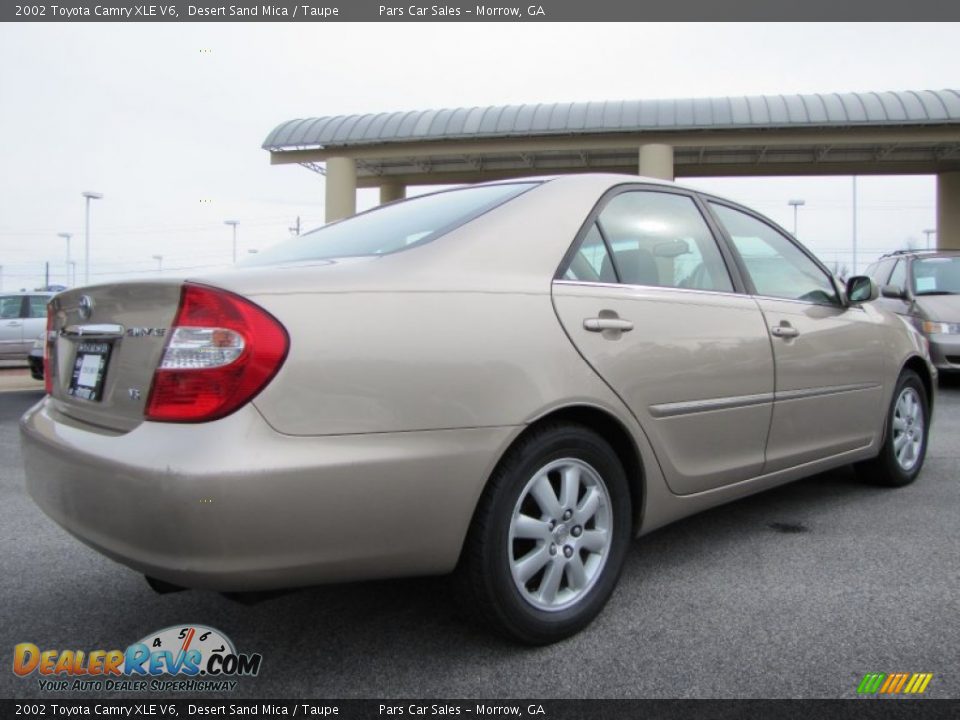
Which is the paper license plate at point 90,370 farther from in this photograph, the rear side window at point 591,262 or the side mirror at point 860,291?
the side mirror at point 860,291

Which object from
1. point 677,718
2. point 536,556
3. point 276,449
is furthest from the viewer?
point 536,556

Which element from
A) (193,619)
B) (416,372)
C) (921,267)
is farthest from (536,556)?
(921,267)

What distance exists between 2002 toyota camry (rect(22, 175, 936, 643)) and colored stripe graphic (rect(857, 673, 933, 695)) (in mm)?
749

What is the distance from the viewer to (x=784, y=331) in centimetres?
307

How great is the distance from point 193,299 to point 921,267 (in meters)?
9.65

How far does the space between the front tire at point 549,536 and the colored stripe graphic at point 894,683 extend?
0.74 meters

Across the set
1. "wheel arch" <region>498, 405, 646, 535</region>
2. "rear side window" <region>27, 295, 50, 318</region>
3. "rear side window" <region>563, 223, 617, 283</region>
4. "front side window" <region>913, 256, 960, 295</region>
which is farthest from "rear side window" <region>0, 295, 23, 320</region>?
"front side window" <region>913, 256, 960, 295</region>

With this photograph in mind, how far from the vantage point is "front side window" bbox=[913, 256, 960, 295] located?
8.85 metres

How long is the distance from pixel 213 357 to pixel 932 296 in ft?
30.4

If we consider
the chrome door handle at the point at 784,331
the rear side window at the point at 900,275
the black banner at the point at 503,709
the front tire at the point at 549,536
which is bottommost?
the black banner at the point at 503,709

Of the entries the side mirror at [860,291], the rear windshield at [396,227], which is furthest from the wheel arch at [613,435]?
the side mirror at [860,291]

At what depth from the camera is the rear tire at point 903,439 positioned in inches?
155

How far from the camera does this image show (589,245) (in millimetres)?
2449

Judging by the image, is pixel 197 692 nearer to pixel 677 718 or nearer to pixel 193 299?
pixel 193 299
